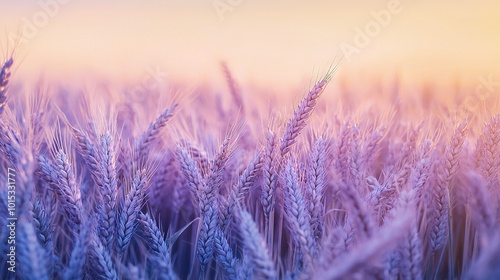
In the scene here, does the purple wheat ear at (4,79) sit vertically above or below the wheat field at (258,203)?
above

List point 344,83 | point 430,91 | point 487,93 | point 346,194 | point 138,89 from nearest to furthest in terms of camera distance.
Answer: point 346,194, point 487,93, point 138,89, point 344,83, point 430,91

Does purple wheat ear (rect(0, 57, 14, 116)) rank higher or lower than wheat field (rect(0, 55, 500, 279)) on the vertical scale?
higher

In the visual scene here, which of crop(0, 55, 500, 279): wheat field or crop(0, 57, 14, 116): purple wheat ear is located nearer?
crop(0, 55, 500, 279): wheat field

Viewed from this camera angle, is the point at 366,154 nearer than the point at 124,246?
No

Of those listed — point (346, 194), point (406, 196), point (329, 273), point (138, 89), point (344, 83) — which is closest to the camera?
point (329, 273)

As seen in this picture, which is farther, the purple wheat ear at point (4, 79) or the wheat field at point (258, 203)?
the purple wheat ear at point (4, 79)

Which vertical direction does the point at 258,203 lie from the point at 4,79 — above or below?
below

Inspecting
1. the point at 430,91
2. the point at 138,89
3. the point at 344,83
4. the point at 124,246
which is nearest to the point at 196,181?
the point at 124,246

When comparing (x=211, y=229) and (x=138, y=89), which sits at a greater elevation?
(x=138, y=89)

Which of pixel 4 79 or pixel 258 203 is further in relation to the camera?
pixel 258 203

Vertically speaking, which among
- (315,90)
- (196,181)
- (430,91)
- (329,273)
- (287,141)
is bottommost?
(329,273)

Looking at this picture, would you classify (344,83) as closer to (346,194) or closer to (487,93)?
(487,93)
